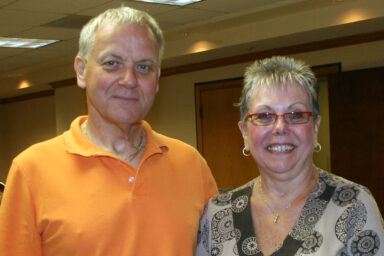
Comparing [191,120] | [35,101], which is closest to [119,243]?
[191,120]

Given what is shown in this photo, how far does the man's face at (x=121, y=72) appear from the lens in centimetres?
155

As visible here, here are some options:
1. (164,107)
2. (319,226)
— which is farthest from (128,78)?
(164,107)

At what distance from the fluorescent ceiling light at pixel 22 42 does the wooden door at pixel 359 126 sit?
377cm

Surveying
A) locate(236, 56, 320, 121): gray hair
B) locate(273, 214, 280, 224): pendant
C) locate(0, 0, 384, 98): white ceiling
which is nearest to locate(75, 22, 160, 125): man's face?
locate(236, 56, 320, 121): gray hair

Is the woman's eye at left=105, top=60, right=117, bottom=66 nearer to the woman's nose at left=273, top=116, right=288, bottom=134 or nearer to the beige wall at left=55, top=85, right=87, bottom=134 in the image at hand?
the woman's nose at left=273, top=116, right=288, bottom=134

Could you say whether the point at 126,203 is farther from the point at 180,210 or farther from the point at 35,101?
the point at 35,101

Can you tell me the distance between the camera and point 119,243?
1.49m

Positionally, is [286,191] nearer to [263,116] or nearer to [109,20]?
[263,116]

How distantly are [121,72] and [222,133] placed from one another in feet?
18.9

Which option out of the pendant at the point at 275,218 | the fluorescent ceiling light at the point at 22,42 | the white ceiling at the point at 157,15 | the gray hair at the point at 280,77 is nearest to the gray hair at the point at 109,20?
the gray hair at the point at 280,77

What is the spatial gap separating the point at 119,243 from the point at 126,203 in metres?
0.13

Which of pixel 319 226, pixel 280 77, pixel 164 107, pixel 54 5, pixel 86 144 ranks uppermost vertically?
pixel 54 5

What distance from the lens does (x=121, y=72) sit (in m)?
1.56

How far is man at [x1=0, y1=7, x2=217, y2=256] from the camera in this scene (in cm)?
145
